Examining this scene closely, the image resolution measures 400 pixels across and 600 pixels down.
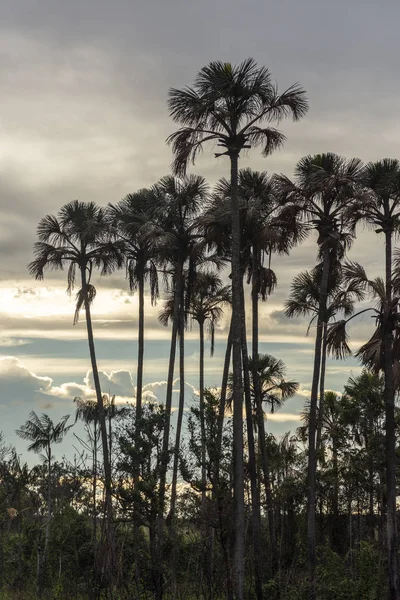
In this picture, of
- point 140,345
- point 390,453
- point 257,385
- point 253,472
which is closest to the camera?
point 390,453

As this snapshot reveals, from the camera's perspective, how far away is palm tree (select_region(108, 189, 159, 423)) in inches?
1745

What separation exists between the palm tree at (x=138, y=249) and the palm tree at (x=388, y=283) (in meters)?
12.3

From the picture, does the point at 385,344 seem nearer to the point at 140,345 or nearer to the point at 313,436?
the point at 313,436

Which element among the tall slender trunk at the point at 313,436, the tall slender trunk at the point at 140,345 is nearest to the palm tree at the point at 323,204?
the tall slender trunk at the point at 313,436

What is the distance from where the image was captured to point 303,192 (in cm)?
3600

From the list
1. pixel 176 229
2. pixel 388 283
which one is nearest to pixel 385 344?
pixel 388 283

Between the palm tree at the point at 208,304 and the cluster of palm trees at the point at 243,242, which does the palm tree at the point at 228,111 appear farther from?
the palm tree at the point at 208,304

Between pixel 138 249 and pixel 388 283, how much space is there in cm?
1605

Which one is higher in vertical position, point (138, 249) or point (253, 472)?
point (138, 249)

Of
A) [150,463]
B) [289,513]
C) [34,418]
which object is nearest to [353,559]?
[289,513]

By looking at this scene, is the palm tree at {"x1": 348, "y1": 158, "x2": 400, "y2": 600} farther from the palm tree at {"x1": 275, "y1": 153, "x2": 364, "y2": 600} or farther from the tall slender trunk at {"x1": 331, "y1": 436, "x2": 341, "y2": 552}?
the tall slender trunk at {"x1": 331, "y1": 436, "x2": 341, "y2": 552}

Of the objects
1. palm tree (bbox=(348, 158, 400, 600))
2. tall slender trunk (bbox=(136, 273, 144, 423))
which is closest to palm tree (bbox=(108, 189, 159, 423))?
tall slender trunk (bbox=(136, 273, 144, 423))

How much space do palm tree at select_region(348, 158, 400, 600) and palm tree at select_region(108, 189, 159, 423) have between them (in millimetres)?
12325

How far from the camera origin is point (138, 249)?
4531 cm
